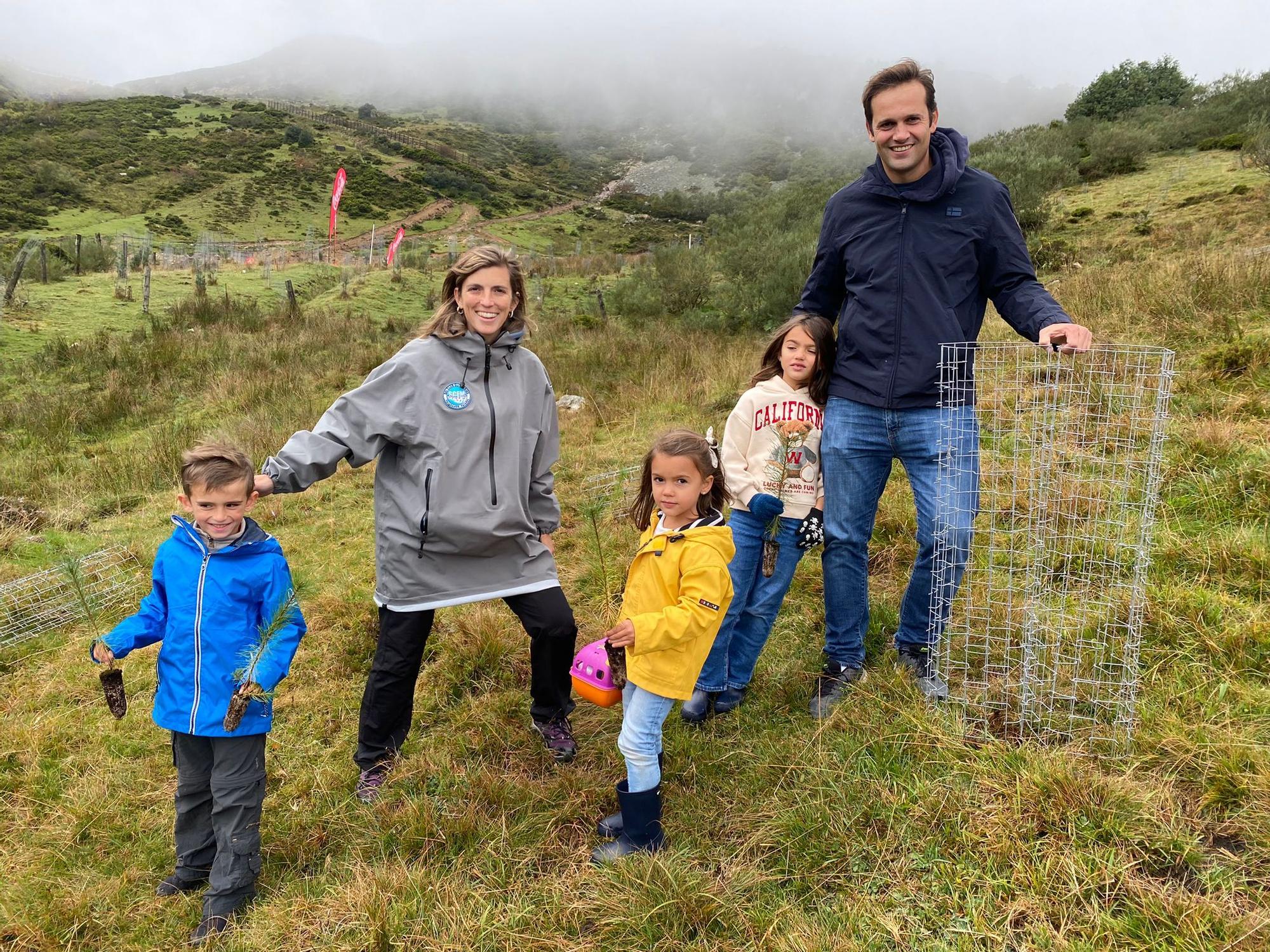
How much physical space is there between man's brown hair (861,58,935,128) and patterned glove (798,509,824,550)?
139 cm

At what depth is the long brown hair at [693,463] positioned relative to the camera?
90.7 inches

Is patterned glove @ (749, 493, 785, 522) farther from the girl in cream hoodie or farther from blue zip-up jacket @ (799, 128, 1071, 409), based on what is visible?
blue zip-up jacket @ (799, 128, 1071, 409)

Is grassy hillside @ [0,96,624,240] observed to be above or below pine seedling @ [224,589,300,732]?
above

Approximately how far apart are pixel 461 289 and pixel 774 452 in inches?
51.9

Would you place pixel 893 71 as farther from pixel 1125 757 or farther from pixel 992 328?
pixel 992 328

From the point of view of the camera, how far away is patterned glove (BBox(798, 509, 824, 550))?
9.12ft

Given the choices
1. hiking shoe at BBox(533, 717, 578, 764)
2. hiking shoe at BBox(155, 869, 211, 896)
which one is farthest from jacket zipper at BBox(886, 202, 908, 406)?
hiking shoe at BBox(155, 869, 211, 896)

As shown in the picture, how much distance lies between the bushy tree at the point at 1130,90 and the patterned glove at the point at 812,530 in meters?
32.0

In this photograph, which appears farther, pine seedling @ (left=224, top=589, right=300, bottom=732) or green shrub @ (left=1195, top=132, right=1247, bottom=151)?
green shrub @ (left=1195, top=132, right=1247, bottom=151)

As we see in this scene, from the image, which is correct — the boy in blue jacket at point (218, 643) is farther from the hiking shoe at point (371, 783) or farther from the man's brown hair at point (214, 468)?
the hiking shoe at point (371, 783)

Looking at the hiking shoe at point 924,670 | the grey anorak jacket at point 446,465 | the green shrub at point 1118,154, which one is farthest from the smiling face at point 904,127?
the green shrub at point 1118,154

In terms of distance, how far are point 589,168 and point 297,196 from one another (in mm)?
41266

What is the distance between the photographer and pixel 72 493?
6.58 meters

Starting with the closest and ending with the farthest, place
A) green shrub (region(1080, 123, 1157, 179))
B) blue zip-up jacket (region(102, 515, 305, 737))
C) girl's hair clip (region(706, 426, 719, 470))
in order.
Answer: blue zip-up jacket (region(102, 515, 305, 737))
girl's hair clip (region(706, 426, 719, 470))
green shrub (region(1080, 123, 1157, 179))
